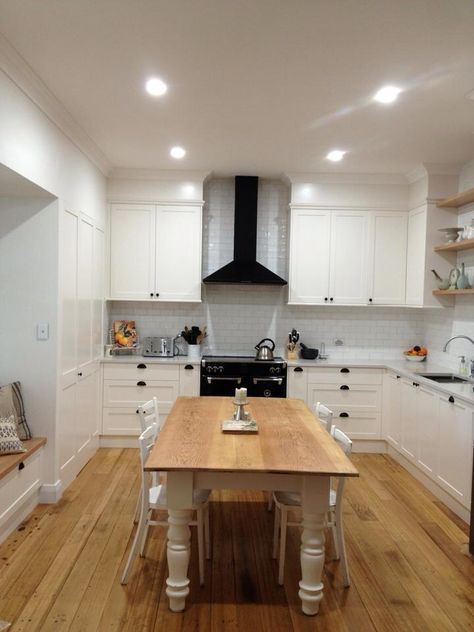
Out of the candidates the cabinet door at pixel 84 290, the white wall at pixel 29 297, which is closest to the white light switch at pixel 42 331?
the white wall at pixel 29 297

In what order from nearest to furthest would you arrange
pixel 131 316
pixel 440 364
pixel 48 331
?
pixel 48 331, pixel 440 364, pixel 131 316

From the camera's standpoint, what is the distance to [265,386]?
4.56 meters

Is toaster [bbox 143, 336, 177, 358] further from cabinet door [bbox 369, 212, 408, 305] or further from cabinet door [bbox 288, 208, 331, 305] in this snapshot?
cabinet door [bbox 369, 212, 408, 305]

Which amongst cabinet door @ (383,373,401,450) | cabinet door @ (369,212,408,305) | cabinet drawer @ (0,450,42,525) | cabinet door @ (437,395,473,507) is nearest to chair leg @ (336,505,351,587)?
cabinet door @ (437,395,473,507)

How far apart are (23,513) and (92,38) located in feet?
9.67

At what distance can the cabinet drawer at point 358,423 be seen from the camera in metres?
4.66

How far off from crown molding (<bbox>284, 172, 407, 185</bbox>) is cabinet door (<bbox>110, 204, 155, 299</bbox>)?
61.3 inches

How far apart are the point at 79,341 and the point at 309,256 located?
246cm

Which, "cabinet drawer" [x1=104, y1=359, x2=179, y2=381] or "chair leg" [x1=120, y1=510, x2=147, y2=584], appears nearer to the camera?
"chair leg" [x1=120, y1=510, x2=147, y2=584]

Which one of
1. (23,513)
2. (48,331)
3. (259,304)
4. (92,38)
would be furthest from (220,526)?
(92,38)

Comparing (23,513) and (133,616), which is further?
(23,513)

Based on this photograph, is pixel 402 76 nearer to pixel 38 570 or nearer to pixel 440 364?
pixel 440 364

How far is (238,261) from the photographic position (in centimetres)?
484

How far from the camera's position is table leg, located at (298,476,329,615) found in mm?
2146
